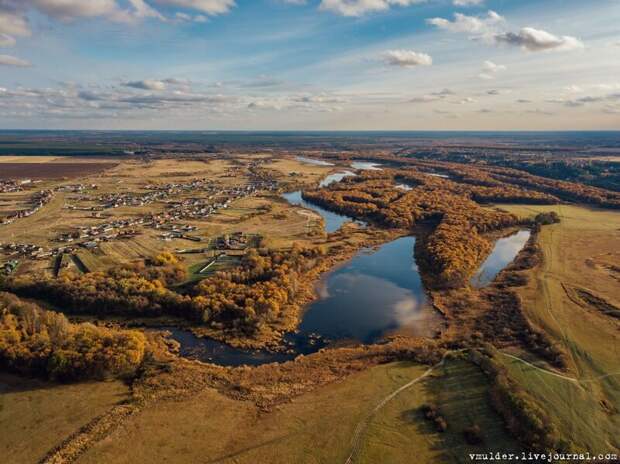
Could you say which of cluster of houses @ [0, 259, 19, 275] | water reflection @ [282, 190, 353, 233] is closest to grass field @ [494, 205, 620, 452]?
water reflection @ [282, 190, 353, 233]

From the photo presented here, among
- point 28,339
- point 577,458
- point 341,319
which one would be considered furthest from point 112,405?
point 577,458

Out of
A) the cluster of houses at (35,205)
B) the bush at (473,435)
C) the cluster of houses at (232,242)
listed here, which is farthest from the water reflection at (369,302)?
the cluster of houses at (35,205)

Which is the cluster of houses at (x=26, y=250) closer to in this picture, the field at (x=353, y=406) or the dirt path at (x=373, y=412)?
the field at (x=353, y=406)

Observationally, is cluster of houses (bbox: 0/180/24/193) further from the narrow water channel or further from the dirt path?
the dirt path

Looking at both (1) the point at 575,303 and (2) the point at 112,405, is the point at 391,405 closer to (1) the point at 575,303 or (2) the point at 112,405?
(2) the point at 112,405

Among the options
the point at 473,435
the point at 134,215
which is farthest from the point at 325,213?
the point at 473,435
